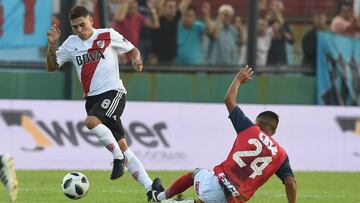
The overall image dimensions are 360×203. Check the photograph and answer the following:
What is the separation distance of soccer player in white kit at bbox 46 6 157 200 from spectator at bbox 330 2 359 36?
9.04m

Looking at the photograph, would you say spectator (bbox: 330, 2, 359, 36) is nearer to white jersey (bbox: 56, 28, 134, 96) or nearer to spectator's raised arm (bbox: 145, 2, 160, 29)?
spectator's raised arm (bbox: 145, 2, 160, 29)

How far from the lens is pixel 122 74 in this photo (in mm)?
19469

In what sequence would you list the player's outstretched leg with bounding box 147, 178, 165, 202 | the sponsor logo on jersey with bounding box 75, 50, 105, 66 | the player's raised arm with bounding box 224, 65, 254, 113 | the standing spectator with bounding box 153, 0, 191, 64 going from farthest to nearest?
the standing spectator with bounding box 153, 0, 191, 64
the sponsor logo on jersey with bounding box 75, 50, 105, 66
the player's outstretched leg with bounding box 147, 178, 165, 202
the player's raised arm with bounding box 224, 65, 254, 113

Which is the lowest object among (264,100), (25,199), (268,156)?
(264,100)

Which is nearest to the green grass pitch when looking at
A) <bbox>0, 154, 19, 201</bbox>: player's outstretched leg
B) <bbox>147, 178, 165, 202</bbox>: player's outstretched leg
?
<bbox>147, 178, 165, 202</bbox>: player's outstretched leg

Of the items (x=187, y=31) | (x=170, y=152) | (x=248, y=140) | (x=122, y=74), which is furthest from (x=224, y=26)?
(x=248, y=140)

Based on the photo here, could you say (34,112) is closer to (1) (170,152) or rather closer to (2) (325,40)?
(1) (170,152)

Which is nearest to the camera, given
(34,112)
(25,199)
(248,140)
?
(248,140)

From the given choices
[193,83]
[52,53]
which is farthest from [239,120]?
[193,83]

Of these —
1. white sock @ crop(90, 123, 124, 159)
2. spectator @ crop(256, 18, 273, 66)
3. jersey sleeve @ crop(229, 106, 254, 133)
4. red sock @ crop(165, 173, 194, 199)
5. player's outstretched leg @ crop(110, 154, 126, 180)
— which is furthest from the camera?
spectator @ crop(256, 18, 273, 66)

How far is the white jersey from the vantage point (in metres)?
11.7

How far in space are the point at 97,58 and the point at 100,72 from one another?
193mm

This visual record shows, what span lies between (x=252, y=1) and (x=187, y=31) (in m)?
1.38

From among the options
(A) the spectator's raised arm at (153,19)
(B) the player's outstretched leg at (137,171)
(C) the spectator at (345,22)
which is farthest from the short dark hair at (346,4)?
(B) the player's outstretched leg at (137,171)
